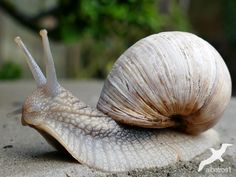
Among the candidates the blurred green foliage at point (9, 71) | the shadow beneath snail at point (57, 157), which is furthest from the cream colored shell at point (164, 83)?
the blurred green foliage at point (9, 71)

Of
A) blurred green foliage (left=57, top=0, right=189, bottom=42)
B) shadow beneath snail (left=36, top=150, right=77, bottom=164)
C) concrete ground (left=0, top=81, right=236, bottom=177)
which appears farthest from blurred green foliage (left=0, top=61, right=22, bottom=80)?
shadow beneath snail (left=36, top=150, right=77, bottom=164)

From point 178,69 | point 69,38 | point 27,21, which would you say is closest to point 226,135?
point 178,69

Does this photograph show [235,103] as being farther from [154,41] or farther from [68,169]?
[68,169]

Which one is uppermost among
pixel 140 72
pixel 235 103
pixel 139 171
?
pixel 140 72

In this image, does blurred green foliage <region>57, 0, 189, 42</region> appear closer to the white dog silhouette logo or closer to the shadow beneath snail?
the white dog silhouette logo

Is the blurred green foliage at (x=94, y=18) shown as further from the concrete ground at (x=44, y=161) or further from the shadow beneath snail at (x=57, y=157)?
→ the shadow beneath snail at (x=57, y=157)

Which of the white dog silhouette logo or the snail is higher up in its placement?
the snail

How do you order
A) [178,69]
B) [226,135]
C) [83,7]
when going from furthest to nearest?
[83,7]
[226,135]
[178,69]
